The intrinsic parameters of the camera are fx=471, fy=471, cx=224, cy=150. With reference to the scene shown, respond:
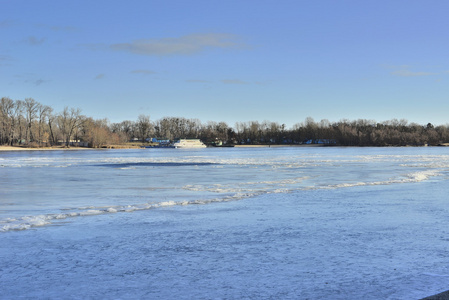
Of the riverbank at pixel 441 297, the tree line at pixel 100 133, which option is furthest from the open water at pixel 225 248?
the tree line at pixel 100 133

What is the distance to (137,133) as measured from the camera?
199750 mm

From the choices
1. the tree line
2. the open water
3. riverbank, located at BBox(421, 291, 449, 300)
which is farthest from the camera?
the tree line

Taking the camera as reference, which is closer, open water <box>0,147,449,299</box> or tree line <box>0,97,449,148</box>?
open water <box>0,147,449,299</box>

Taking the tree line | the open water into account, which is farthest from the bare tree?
the open water

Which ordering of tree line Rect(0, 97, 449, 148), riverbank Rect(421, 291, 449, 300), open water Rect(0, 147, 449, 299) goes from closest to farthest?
riverbank Rect(421, 291, 449, 300) → open water Rect(0, 147, 449, 299) → tree line Rect(0, 97, 449, 148)

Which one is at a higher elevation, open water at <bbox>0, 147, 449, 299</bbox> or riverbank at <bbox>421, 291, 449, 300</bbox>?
riverbank at <bbox>421, 291, 449, 300</bbox>

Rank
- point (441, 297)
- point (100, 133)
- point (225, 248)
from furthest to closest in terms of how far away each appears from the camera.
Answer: point (100, 133) → point (225, 248) → point (441, 297)

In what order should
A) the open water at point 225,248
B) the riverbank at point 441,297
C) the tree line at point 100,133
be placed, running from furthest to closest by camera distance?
the tree line at point 100,133 → the open water at point 225,248 → the riverbank at point 441,297

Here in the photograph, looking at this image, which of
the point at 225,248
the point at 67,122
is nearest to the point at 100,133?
the point at 67,122

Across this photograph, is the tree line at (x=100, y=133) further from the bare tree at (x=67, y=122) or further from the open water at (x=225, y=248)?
the open water at (x=225, y=248)

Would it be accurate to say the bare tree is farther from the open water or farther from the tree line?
the open water

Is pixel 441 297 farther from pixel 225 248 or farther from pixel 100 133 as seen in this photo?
pixel 100 133

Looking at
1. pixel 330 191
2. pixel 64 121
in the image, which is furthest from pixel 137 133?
pixel 330 191

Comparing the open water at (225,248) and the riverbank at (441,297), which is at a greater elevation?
the riverbank at (441,297)
